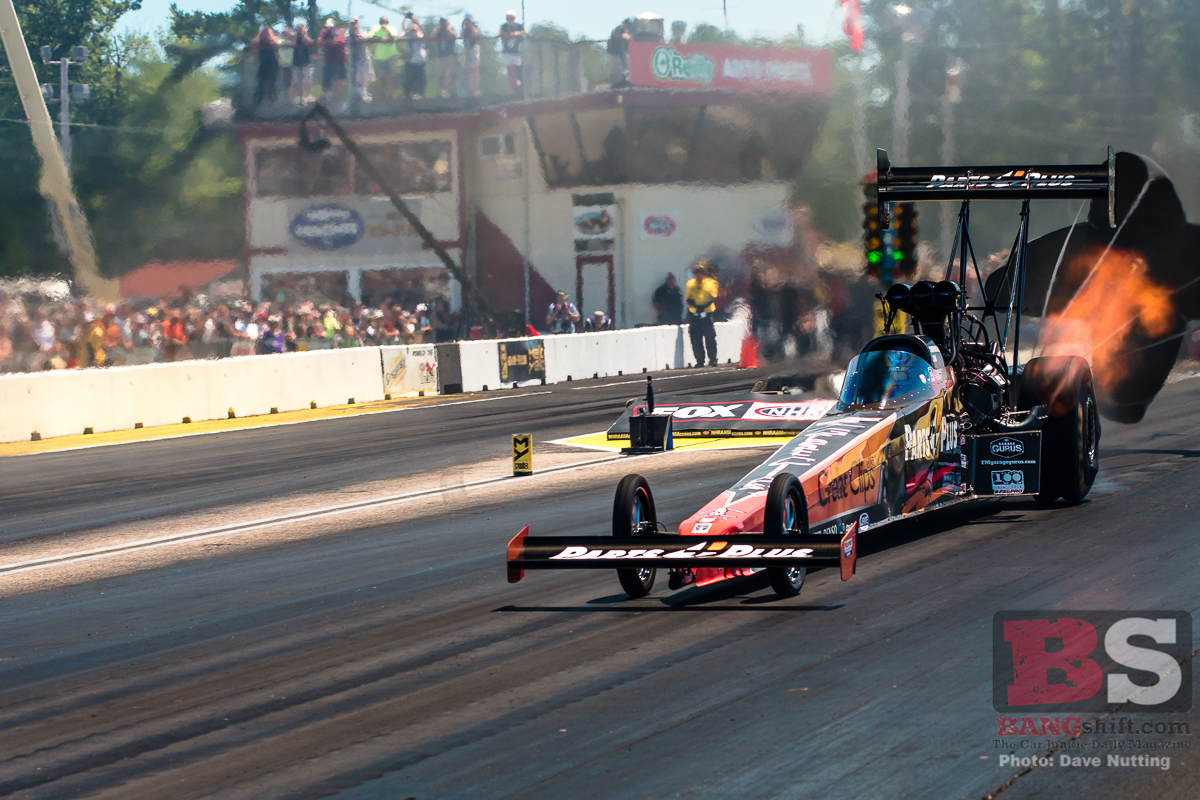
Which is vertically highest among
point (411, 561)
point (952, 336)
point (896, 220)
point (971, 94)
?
point (971, 94)

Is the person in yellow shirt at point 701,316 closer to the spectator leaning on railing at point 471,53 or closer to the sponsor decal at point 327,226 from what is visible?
the spectator leaning on railing at point 471,53

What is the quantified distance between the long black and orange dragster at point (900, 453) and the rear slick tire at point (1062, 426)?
0.01m

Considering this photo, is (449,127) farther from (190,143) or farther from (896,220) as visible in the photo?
(896,220)

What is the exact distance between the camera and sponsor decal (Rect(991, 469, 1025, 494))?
462 inches

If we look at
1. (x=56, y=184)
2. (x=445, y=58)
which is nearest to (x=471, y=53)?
(x=445, y=58)

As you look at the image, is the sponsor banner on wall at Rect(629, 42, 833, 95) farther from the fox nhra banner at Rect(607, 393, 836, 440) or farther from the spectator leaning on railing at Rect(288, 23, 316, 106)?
the fox nhra banner at Rect(607, 393, 836, 440)

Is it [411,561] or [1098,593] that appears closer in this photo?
[1098,593]

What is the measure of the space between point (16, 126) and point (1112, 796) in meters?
40.2

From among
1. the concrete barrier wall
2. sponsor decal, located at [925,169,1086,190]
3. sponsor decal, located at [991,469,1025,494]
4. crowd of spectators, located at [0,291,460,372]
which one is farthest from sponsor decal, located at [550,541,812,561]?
crowd of spectators, located at [0,291,460,372]

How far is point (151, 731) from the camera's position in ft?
21.9

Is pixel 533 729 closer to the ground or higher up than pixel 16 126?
closer to the ground

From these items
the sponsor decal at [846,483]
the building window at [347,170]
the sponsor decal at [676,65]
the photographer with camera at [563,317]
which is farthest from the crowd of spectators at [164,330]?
the sponsor decal at [846,483]

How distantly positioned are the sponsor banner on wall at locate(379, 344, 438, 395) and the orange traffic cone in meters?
6.98

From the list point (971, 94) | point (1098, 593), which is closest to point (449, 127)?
point (971, 94)
